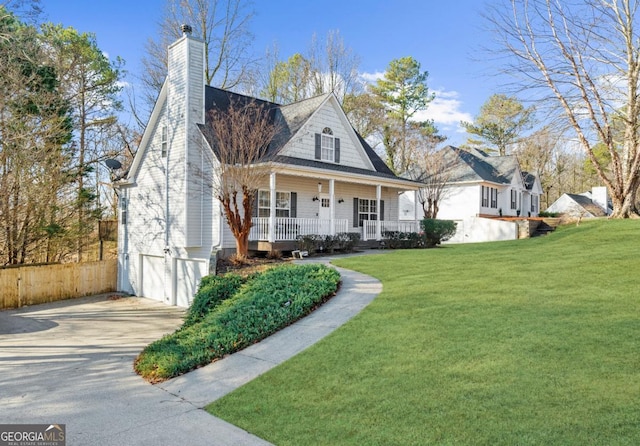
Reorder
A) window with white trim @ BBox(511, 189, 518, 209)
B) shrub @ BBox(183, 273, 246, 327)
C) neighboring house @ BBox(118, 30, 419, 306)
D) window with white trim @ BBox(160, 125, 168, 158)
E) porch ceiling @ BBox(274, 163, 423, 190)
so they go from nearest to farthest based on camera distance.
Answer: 1. shrub @ BBox(183, 273, 246, 327)
2. porch ceiling @ BBox(274, 163, 423, 190)
3. neighboring house @ BBox(118, 30, 419, 306)
4. window with white trim @ BBox(160, 125, 168, 158)
5. window with white trim @ BBox(511, 189, 518, 209)

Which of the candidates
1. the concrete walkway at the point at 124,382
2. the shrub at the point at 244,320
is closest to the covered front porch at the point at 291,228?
the concrete walkway at the point at 124,382

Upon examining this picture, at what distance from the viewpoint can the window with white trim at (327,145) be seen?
17977mm

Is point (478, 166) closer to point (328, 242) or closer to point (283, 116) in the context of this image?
point (283, 116)

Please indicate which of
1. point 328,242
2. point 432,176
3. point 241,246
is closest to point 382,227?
point 328,242

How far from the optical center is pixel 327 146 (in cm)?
1817

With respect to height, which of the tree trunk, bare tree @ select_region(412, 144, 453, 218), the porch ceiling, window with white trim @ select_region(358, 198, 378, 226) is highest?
bare tree @ select_region(412, 144, 453, 218)

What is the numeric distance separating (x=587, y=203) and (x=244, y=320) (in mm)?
48363

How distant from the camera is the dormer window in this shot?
1775 cm

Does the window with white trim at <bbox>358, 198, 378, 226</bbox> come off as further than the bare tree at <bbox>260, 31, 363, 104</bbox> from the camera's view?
No

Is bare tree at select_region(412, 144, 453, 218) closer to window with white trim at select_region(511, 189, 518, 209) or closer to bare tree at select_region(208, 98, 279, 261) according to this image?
window with white trim at select_region(511, 189, 518, 209)

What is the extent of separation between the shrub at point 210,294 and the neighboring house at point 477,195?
19101mm

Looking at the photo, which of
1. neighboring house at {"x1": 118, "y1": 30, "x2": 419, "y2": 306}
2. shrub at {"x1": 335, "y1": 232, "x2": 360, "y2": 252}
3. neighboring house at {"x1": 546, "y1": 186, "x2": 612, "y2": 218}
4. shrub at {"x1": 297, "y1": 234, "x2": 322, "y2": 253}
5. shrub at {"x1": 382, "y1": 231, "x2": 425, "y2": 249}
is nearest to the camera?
shrub at {"x1": 297, "y1": 234, "x2": 322, "y2": 253}

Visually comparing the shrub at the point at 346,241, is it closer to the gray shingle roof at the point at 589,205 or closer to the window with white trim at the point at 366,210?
the window with white trim at the point at 366,210

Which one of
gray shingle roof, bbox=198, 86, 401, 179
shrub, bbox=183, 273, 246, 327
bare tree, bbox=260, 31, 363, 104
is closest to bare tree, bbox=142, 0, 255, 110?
bare tree, bbox=260, 31, 363, 104
